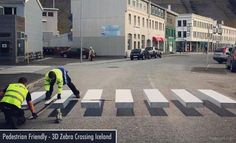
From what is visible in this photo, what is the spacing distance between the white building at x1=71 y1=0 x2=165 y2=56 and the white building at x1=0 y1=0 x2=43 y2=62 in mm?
7989

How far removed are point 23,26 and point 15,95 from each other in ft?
115

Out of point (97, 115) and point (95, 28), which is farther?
point (95, 28)

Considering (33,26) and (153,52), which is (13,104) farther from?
(153,52)

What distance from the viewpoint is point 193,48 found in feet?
362

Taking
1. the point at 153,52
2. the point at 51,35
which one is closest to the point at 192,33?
the point at 51,35

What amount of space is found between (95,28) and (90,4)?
12.0ft

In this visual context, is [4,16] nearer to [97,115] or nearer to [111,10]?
[111,10]

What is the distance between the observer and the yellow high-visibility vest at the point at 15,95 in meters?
9.09

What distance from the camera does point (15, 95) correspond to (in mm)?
9180

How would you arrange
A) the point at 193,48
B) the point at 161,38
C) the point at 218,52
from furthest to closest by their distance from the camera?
the point at 193,48 → the point at 161,38 → the point at 218,52

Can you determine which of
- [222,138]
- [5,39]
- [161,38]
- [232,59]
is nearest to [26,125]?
[222,138]

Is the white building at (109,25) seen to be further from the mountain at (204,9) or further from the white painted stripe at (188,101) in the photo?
the mountain at (204,9)

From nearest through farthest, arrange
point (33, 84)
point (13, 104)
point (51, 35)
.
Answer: point (13, 104) < point (33, 84) < point (51, 35)

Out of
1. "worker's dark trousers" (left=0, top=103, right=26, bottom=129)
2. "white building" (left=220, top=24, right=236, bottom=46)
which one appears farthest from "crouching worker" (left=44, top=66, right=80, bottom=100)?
"white building" (left=220, top=24, right=236, bottom=46)
